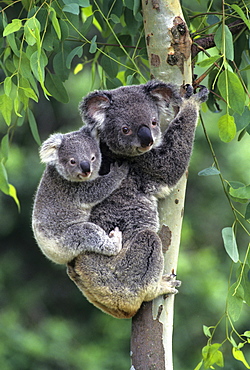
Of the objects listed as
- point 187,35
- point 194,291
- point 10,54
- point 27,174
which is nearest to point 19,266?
point 27,174

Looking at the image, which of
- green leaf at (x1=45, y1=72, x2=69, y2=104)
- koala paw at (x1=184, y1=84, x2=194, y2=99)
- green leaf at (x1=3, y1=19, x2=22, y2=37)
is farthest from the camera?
green leaf at (x1=45, y1=72, x2=69, y2=104)

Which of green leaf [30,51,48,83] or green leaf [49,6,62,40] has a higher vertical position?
green leaf [49,6,62,40]

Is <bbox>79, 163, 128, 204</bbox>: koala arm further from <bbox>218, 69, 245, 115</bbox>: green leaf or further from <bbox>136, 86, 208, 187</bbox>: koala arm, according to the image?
<bbox>218, 69, 245, 115</bbox>: green leaf

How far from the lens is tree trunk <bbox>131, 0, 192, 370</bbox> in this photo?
8.45 feet

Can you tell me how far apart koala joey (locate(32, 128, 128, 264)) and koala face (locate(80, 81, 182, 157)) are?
95 millimetres

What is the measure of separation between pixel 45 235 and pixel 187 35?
3.87 feet

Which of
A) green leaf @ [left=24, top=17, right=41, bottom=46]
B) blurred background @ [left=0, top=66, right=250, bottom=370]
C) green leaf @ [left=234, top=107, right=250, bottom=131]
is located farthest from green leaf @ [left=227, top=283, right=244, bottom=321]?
blurred background @ [left=0, top=66, right=250, bottom=370]

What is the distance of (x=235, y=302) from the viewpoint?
253cm

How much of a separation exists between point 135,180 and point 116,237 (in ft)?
1.00

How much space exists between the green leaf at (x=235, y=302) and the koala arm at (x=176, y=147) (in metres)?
0.58

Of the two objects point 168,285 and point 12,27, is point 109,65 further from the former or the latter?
point 168,285

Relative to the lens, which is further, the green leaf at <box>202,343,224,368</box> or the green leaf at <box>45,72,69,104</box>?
the green leaf at <box>45,72,69,104</box>

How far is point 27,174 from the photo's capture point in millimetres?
6281

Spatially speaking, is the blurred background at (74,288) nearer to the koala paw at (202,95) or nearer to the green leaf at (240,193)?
the koala paw at (202,95)
